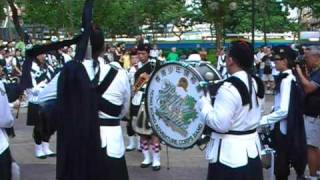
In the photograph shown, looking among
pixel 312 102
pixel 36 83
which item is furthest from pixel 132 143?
pixel 312 102

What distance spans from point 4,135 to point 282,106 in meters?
2.87

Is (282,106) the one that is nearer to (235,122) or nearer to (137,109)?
(235,122)

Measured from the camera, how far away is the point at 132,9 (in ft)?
156

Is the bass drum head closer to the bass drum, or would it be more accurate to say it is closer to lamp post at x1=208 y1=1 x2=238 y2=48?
the bass drum

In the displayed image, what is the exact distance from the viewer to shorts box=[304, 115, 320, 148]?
23.2 feet

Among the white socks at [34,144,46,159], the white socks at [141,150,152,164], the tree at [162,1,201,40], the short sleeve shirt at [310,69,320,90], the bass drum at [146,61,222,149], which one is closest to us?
the bass drum at [146,61,222,149]

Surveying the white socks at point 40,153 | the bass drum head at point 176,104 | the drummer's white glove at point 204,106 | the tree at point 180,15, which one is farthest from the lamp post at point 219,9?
the drummer's white glove at point 204,106

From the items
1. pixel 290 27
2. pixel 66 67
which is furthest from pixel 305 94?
pixel 290 27

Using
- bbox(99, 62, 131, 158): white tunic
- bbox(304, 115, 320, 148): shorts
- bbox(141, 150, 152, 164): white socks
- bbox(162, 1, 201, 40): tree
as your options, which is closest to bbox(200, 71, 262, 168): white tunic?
bbox(99, 62, 131, 158): white tunic

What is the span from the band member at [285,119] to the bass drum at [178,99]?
1.04m

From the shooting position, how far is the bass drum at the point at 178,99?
18.2ft

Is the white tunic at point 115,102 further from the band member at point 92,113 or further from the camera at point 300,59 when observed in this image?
the camera at point 300,59

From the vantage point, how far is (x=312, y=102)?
6.78m

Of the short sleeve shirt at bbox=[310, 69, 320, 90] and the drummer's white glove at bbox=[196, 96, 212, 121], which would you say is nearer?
the drummer's white glove at bbox=[196, 96, 212, 121]
